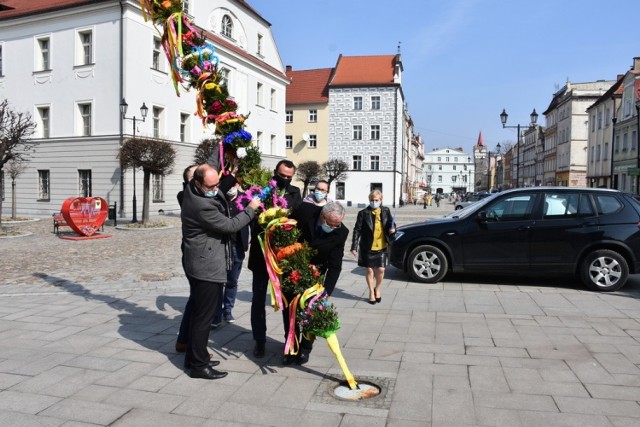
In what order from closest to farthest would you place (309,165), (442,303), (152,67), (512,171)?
(442,303) < (152,67) < (309,165) < (512,171)

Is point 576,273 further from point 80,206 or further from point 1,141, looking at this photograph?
point 1,141

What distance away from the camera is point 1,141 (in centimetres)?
1720

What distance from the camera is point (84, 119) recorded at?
28.8 meters

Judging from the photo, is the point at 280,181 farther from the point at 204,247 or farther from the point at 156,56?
the point at 156,56

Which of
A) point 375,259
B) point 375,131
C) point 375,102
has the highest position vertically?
point 375,102

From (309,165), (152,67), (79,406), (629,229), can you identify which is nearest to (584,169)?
(309,165)

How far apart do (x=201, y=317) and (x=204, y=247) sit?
2.05ft

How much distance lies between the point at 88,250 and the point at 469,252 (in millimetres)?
10129

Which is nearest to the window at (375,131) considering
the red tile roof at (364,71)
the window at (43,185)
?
the red tile roof at (364,71)

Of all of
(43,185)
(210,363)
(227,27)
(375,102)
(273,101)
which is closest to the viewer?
(210,363)

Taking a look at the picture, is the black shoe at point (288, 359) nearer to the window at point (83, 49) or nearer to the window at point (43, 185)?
the window at point (83, 49)

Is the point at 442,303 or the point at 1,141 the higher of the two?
the point at 1,141

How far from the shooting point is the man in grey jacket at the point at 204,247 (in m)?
4.34

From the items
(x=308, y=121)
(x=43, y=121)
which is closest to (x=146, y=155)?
(x=43, y=121)
